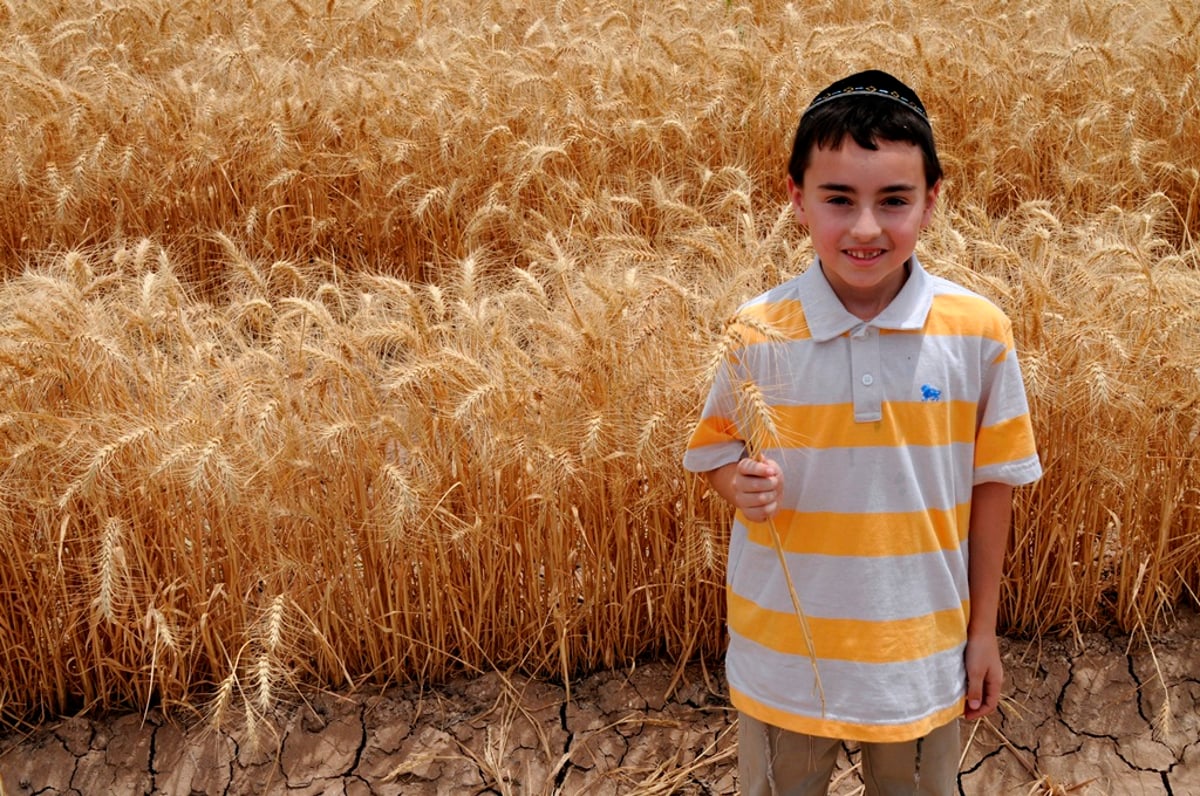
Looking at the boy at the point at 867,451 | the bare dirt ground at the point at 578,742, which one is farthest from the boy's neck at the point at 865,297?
the bare dirt ground at the point at 578,742

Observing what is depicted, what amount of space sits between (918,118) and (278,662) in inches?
51.3

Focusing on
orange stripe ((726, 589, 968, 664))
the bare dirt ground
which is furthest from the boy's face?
the bare dirt ground

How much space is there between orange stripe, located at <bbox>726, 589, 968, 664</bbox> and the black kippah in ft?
1.86

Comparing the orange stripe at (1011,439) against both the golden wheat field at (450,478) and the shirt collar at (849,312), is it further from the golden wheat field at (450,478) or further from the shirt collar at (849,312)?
the golden wheat field at (450,478)

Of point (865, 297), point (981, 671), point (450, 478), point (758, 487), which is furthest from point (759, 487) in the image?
point (450, 478)

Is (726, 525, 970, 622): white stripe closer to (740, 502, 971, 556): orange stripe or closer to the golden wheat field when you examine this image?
(740, 502, 971, 556): orange stripe

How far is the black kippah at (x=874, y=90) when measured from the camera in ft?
3.98


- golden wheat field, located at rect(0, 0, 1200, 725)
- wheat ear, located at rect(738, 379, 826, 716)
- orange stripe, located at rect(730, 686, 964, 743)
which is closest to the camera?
wheat ear, located at rect(738, 379, 826, 716)

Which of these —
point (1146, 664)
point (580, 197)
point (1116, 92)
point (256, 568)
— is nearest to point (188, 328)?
point (256, 568)

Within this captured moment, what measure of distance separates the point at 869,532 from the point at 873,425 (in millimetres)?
122

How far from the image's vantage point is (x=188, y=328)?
233 centimetres

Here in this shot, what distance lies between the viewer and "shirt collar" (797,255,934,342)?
123cm

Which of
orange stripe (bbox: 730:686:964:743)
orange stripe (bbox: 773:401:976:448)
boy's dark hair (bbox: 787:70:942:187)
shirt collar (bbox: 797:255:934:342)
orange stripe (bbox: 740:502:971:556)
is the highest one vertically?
boy's dark hair (bbox: 787:70:942:187)

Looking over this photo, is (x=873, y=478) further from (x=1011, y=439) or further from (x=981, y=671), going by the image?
(x=981, y=671)
